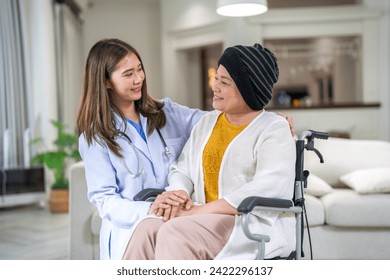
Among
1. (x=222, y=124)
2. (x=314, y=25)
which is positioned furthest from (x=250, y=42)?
(x=222, y=124)

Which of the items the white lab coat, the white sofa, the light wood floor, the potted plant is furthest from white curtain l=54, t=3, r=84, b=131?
the white lab coat

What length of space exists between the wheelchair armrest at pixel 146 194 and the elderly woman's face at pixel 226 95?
14.1 inches

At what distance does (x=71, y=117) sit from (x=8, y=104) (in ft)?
6.48

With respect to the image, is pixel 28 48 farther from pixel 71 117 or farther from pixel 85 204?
pixel 85 204

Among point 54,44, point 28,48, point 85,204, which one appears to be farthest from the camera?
point 54,44

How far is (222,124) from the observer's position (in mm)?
1705

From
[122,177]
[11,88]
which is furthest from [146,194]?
[11,88]

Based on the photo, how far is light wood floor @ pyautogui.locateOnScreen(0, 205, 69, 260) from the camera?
3.07 m

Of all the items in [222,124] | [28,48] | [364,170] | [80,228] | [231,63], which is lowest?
[80,228]

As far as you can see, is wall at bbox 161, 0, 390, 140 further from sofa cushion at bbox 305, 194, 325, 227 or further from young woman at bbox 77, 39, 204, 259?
young woman at bbox 77, 39, 204, 259

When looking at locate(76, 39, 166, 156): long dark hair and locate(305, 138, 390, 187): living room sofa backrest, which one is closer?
locate(76, 39, 166, 156): long dark hair

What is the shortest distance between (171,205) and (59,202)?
3363mm

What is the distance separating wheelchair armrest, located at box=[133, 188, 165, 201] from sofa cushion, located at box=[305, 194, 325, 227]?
1092 mm

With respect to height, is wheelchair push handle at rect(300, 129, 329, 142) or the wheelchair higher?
wheelchair push handle at rect(300, 129, 329, 142)
